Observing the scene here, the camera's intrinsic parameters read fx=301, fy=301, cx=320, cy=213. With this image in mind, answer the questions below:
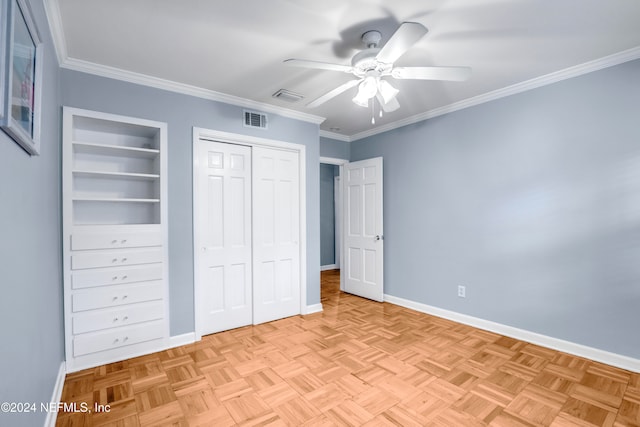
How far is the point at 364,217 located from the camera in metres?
4.49

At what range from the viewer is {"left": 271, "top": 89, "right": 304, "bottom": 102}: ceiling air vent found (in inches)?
122

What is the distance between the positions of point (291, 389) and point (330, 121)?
3.22 metres

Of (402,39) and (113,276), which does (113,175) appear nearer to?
(113,276)

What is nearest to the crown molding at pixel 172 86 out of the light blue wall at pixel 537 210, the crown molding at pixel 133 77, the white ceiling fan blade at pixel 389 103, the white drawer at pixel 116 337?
the crown molding at pixel 133 77

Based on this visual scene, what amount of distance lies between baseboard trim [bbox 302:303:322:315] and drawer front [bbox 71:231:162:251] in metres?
1.90

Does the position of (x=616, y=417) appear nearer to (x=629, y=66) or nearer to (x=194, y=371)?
(x=629, y=66)

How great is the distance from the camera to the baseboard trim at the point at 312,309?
3.81 m

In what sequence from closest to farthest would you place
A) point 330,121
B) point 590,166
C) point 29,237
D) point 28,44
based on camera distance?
point 28,44
point 29,237
point 590,166
point 330,121

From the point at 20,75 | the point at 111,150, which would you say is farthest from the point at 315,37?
the point at 111,150

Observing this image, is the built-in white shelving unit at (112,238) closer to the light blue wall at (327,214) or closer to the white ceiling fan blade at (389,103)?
the white ceiling fan blade at (389,103)

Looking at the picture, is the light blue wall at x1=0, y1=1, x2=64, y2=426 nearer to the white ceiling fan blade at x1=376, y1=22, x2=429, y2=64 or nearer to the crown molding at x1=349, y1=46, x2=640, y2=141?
the white ceiling fan blade at x1=376, y1=22, x2=429, y2=64

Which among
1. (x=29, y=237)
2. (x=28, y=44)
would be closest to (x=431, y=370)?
(x=29, y=237)

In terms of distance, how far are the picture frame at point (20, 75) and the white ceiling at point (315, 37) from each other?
Result: 0.72 meters

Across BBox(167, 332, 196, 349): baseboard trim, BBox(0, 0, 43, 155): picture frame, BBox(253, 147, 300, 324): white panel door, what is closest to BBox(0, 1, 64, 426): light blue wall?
BBox(0, 0, 43, 155): picture frame
